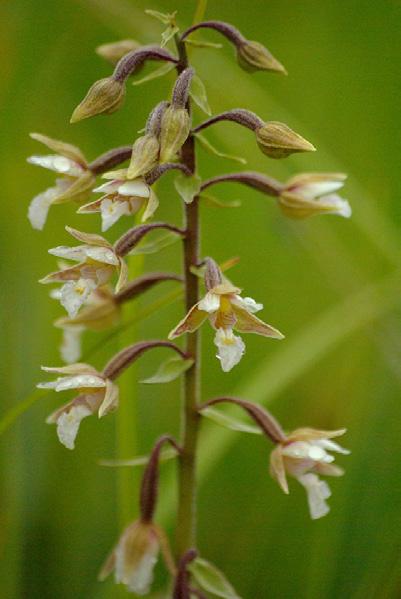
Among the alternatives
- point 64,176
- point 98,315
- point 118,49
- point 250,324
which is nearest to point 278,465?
point 250,324

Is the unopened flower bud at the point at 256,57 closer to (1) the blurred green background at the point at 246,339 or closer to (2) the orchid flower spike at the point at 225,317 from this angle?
(2) the orchid flower spike at the point at 225,317

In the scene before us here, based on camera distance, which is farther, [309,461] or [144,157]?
[309,461]

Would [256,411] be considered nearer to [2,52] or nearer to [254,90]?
[254,90]

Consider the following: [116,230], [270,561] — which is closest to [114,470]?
[270,561]

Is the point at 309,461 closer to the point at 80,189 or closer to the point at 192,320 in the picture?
the point at 192,320

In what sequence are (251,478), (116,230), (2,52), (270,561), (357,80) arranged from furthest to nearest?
(357,80)
(116,230)
(2,52)
(251,478)
(270,561)

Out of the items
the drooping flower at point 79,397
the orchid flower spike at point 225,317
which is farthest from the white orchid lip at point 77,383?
the orchid flower spike at point 225,317
